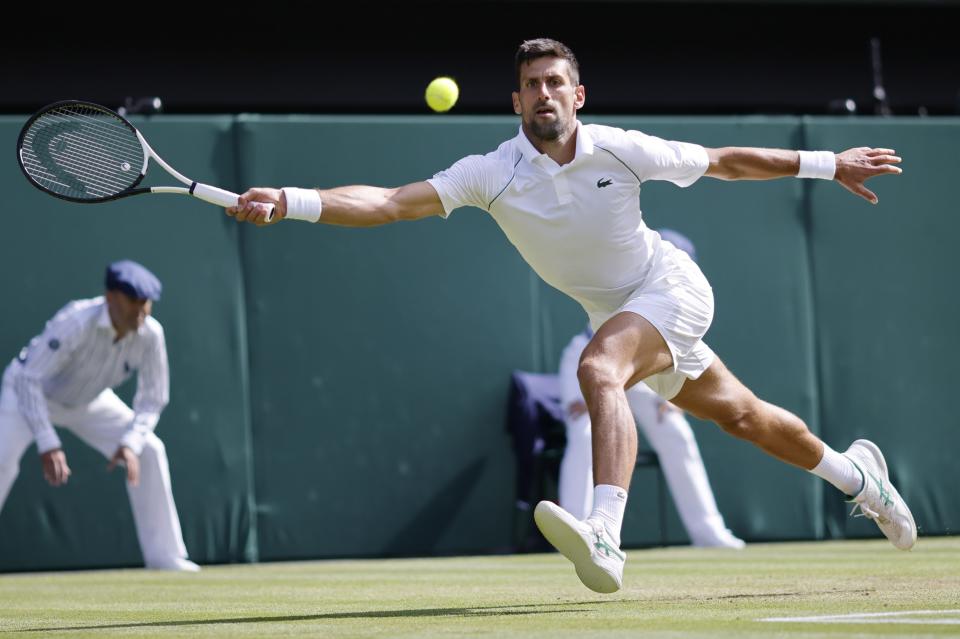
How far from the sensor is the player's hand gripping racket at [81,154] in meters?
6.06

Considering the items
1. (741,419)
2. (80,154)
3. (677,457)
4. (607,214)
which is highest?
(80,154)

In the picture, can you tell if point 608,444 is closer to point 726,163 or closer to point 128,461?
point 726,163

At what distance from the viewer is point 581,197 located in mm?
6008

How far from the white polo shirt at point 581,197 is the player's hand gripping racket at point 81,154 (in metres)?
1.04

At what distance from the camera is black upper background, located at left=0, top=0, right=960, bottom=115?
12219mm

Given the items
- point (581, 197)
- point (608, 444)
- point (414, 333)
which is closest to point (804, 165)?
point (581, 197)

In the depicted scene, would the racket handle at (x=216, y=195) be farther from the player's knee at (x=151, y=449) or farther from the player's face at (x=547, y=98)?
the player's knee at (x=151, y=449)

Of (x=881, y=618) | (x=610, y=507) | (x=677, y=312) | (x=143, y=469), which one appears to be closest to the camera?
(x=881, y=618)

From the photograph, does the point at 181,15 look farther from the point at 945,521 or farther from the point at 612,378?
the point at 612,378

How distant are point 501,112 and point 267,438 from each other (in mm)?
4190

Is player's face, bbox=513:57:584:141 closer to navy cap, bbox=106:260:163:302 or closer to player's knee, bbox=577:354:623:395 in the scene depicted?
player's knee, bbox=577:354:623:395

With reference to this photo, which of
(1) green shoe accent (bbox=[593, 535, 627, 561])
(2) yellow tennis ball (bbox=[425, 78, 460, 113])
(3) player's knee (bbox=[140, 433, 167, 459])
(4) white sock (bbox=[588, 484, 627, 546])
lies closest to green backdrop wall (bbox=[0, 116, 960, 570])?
(3) player's knee (bbox=[140, 433, 167, 459])

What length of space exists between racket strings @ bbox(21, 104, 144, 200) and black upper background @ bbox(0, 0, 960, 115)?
230 inches

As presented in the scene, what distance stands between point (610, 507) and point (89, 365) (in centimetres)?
460
